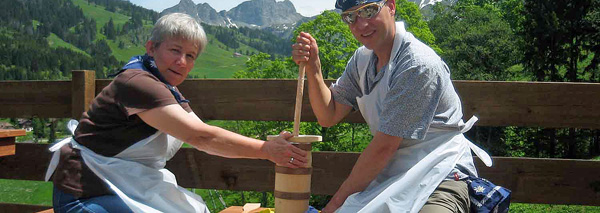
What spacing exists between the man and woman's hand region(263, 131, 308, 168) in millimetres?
230

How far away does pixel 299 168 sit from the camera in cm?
256

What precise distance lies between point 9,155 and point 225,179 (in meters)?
1.62

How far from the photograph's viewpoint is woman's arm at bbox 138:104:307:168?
2.34 m

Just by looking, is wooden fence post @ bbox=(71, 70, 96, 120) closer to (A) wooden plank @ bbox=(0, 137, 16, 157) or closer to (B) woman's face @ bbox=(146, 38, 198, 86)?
(A) wooden plank @ bbox=(0, 137, 16, 157)

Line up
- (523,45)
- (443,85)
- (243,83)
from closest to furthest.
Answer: (443,85)
(243,83)
(523,45)

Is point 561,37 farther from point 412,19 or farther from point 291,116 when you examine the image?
point 291,116

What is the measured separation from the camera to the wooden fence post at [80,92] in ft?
13.5

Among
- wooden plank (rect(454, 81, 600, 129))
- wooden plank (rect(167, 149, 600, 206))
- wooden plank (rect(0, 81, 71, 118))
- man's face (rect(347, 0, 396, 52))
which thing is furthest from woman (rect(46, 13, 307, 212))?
wooden plank (rect(0, 81, 71, 118))

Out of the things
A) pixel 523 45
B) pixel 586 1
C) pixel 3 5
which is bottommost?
pixel 3 5

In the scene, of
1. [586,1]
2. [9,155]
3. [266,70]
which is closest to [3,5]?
[266,70]

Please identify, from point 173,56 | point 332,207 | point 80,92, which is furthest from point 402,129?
point 80,92

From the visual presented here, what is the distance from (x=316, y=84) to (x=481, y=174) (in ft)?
4.20

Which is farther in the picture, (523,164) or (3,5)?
(3,5)

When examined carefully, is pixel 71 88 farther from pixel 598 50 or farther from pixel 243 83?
pixel 598 50
